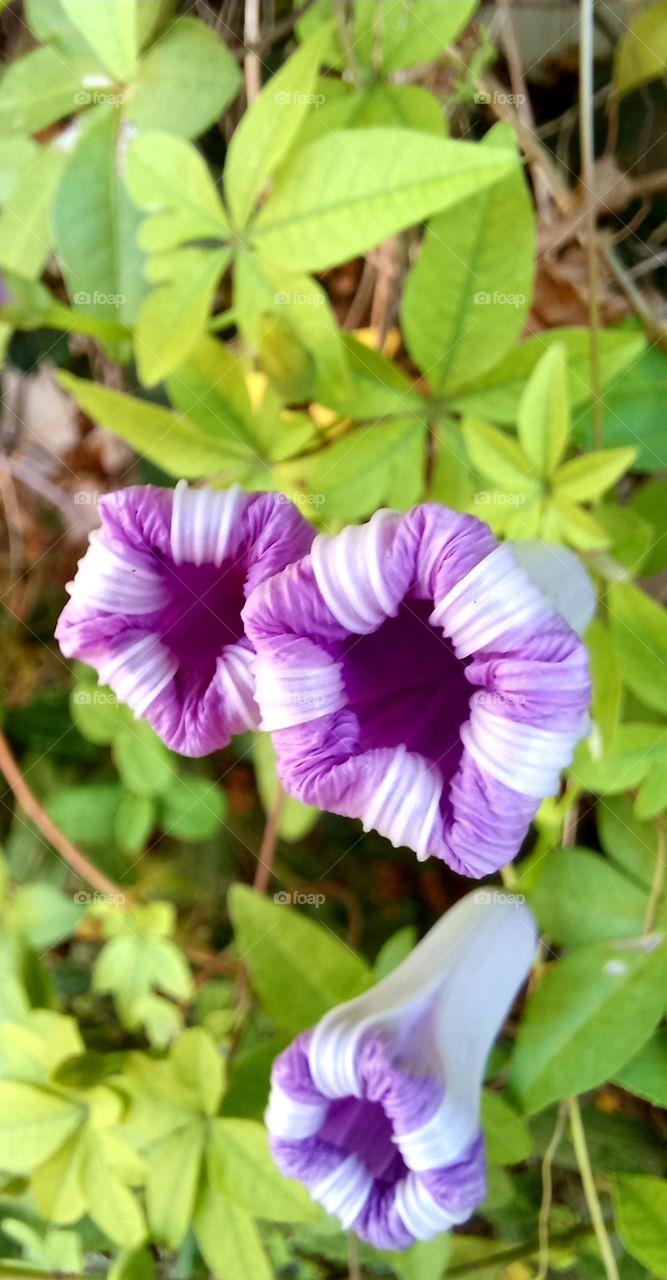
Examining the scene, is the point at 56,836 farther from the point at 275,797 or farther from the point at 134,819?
the point at 275,797

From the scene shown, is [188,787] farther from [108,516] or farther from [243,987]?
[108,516]

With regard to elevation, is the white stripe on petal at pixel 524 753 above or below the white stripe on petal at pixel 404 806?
above

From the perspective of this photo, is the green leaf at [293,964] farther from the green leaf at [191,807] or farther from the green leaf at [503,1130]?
the green leaf at [191,807]

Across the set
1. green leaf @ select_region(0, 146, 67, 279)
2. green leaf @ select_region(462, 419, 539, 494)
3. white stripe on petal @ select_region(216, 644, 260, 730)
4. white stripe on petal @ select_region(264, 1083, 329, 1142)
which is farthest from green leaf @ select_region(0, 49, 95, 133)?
white stripe on petal @ select_region(264, 1083, 329, 1142)

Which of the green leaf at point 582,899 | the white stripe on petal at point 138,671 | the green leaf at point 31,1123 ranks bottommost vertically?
the green leaf at point 31,1123

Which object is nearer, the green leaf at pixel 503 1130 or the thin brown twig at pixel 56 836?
the green leaf at pixel 503 1130

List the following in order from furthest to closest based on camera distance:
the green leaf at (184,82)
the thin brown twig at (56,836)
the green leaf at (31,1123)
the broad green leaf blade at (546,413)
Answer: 1. the thin brown twig at (56,836)
2. the green leaf at (31,1123)
3. the green leaf at (184,82)
4. the broad green leaf blade at (546,413)

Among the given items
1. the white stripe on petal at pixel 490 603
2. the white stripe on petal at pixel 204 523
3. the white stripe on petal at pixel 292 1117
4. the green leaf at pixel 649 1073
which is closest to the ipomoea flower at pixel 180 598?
the white stripe on petal at pixel 204 523
